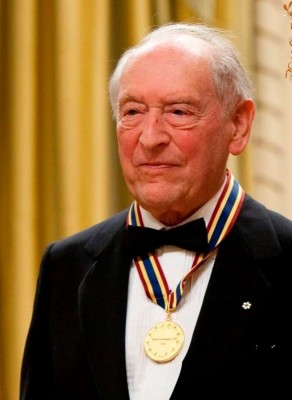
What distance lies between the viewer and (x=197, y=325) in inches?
67.7

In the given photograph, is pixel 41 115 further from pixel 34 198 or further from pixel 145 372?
pixel 145 372

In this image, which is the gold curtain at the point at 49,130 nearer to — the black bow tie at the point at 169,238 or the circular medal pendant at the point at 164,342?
the black bow tie at the point at 169,238

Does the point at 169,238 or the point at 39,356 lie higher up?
the point at 169,238

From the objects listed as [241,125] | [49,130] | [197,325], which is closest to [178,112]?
[241,125]

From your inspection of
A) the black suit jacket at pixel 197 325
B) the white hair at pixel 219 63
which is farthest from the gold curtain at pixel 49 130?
the white hair at pixel 219 63

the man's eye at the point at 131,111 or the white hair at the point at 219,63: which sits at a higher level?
the white hair at the point at 219,63

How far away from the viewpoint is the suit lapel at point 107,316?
174 cm

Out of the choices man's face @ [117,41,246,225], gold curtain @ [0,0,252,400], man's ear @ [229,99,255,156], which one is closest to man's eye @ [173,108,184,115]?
man's face @ [117,41,246,225]

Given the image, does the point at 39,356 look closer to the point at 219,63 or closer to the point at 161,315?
the point at 161,315

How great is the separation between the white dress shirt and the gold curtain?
863 mm

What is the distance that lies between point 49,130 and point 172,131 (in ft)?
3.43

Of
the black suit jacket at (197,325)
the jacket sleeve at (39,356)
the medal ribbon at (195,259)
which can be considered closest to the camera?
the black suit jacket at (197,325)

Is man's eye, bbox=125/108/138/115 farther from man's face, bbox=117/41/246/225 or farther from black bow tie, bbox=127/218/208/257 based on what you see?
black bow tie, bbox=127/218/208/257

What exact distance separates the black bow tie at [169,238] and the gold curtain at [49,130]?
2.82ft
